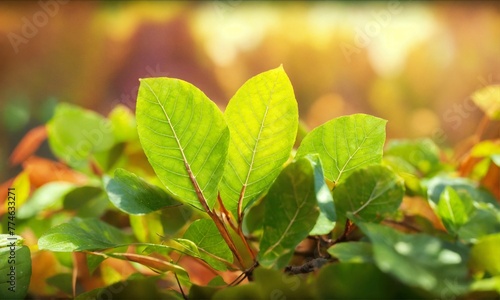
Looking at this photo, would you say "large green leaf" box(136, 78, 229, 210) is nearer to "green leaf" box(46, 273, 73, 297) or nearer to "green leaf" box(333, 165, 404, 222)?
"green leaf" box(333, 165, 404, 222)

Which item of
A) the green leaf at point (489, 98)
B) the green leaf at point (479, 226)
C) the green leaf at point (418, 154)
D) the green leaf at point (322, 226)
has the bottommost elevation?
the green leaf at point (418, 154)

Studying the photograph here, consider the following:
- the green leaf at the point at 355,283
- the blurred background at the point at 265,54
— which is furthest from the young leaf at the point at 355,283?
the blurred background at the point at 265,54

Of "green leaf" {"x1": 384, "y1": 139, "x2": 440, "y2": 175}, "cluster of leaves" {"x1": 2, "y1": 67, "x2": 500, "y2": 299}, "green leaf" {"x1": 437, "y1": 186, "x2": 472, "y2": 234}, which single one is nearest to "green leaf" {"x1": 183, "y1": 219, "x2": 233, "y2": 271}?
"cluster of leaves" {"x1": 2, "y1": 67, "x2": 500, "y2": 299}

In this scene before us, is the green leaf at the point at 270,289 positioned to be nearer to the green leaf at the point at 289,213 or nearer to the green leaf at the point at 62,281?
the green leaf at the point at 289,213

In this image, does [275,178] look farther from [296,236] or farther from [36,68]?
[36,68]

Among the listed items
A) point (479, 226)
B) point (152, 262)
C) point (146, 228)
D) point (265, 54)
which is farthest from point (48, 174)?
point (265, 54)

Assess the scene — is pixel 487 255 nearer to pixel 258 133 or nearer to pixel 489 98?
pixel 258 133

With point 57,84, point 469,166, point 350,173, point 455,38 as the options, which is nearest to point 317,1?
point 455,38
